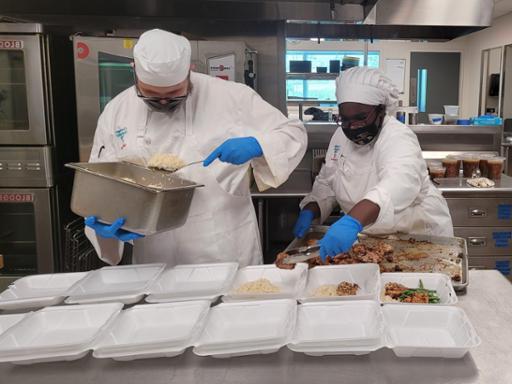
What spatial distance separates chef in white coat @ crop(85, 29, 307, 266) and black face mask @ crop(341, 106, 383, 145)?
26cm

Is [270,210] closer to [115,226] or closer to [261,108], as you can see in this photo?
[261,108]

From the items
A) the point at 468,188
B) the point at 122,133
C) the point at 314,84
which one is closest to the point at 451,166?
the point at 468,188

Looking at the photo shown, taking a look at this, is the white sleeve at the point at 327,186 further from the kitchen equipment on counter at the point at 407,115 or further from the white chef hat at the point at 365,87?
the kitchen equipment on counter at the point at 407,115

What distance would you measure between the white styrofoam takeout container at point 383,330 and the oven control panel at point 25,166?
7.17 ft

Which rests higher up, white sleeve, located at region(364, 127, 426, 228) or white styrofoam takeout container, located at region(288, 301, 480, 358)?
white sleeve, located at region(364, 127, 426, 228)

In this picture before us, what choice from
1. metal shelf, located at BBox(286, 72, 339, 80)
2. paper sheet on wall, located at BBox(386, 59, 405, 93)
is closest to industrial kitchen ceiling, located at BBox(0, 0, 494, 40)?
metal shelf, located at BBox(286, 72, 339, 80)

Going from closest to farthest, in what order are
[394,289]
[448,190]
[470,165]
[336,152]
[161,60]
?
1. [394,289]
2. [161,60]
3. [336,152]
4. [448,190]
5. [470,165]

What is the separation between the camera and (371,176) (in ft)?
7.14

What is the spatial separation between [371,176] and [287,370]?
1291 millimetres

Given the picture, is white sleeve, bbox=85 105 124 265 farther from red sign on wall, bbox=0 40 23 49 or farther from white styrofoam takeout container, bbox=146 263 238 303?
red sign on wall, bbox=0 40 23 49

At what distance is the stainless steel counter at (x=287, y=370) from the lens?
3.34ft

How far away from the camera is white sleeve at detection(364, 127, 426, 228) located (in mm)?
1694

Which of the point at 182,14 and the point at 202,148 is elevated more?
the point at 182,14

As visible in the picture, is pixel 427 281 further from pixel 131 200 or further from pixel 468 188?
pixel 468 188
